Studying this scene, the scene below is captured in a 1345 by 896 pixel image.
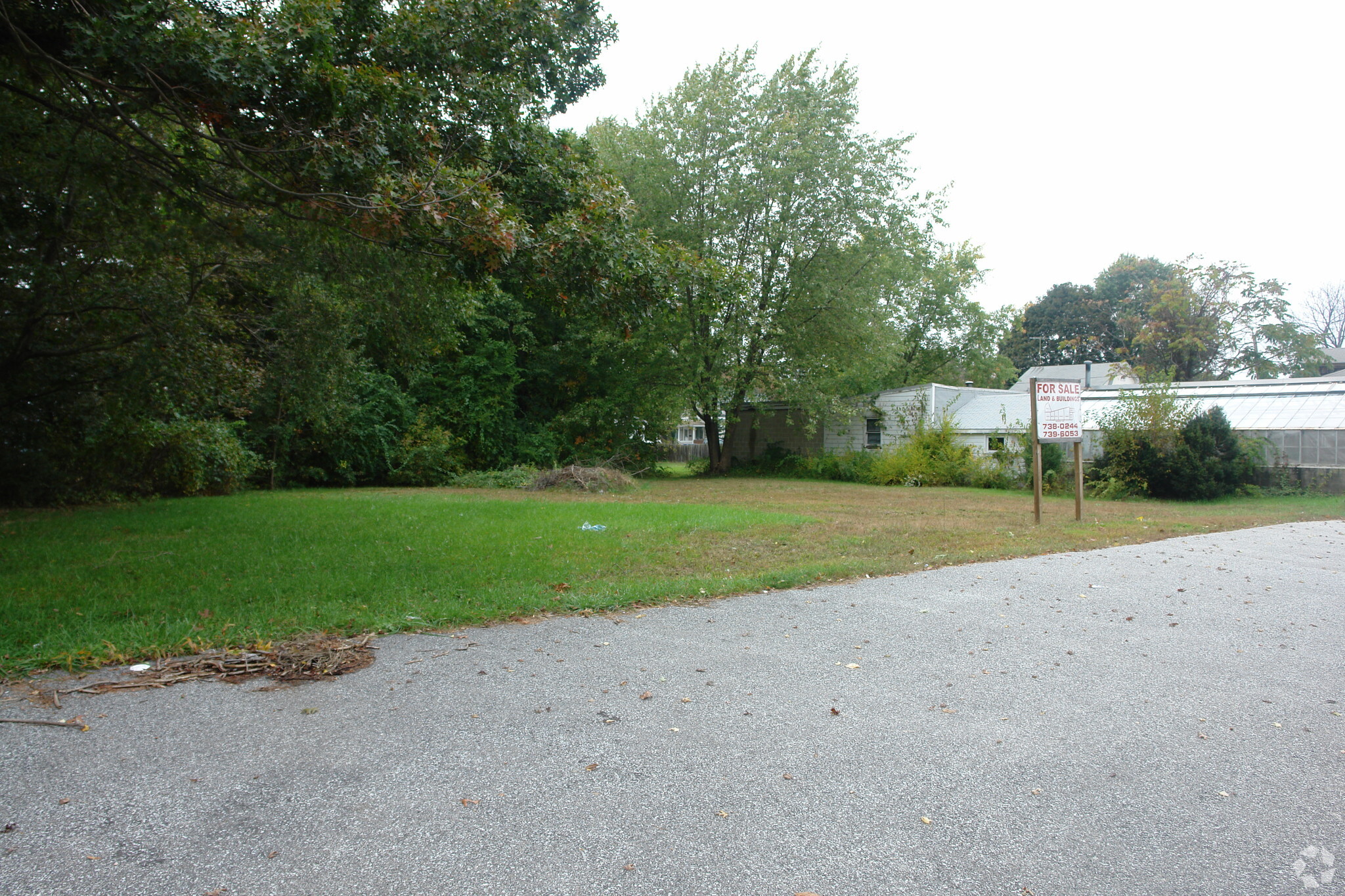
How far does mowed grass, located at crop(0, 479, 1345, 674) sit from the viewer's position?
227 inches

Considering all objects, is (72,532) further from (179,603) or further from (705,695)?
(705,695)

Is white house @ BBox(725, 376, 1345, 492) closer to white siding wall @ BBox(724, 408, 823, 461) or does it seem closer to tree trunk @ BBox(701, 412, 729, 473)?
white siding wall @ BBox(724, 408, 823, 461)

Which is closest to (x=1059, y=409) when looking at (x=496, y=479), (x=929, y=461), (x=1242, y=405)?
(x=929, y=461)

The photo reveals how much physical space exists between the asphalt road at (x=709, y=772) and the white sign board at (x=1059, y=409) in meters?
8.29

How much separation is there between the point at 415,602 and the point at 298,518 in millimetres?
6706

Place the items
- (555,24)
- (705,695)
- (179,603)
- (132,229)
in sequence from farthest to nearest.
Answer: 1. (132,229)
2. (555,24)
3. (179,603)
4. (705,695)

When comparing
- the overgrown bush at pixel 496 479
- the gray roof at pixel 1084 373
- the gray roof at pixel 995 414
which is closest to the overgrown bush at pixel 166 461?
the overgrown bush at pixel 496 479

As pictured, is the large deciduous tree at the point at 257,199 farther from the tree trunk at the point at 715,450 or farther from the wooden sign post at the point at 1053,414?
Result: the tree trunk at the point at 715,450

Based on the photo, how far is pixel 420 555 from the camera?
887 cm

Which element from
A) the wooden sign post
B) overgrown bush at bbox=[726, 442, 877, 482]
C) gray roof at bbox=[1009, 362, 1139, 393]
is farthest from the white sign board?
gray roof at bbox=[1009, 362, 1139, 393]

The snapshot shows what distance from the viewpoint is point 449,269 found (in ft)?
30.2

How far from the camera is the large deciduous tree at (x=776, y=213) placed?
83.1 ft

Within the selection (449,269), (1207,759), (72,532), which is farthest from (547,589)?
(72,532)

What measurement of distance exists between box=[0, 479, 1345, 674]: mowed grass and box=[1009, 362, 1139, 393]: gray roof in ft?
65.5
